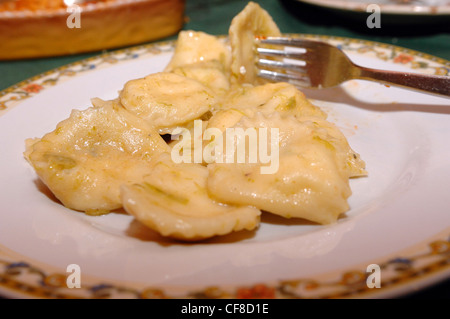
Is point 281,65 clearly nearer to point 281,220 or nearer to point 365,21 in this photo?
point 281,220

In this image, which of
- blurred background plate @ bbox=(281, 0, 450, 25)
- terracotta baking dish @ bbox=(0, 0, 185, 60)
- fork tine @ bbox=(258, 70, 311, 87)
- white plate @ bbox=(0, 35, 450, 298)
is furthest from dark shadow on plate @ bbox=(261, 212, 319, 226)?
terracotta baking dish @ bbox=(0, 0, 185, 60)

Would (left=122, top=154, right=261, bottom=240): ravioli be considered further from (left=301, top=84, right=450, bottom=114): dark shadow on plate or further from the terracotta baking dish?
the terracotta baking dish

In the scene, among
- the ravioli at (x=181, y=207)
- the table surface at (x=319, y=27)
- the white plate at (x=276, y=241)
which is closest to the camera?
the white plate at (x=276, y=241)

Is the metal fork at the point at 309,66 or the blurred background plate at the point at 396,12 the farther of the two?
the blurred background plate at the point at 396,12

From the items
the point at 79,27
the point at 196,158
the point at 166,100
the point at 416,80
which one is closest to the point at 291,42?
the point at 416,80

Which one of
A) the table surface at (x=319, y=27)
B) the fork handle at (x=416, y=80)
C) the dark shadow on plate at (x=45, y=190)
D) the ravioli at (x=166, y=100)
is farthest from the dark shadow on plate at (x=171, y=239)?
the table surface at (x=319, y=27)

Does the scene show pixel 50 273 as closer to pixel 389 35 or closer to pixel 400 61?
pixel 400 61

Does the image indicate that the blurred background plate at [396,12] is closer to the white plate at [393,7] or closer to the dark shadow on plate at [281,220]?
the white plate at [393,7]
